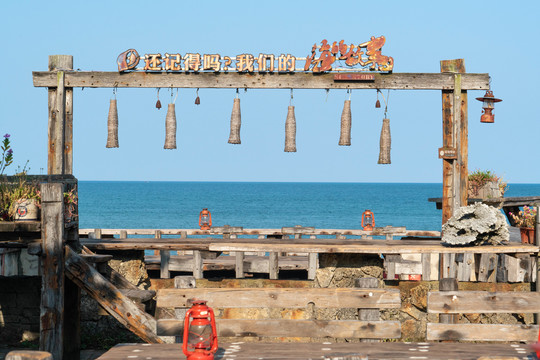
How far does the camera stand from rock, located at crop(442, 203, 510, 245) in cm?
1145

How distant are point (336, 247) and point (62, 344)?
437 cm

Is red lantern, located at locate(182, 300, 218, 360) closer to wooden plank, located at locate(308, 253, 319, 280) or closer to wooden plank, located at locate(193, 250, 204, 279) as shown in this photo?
wooden plank, located at locate(193, 250, 204, 279)

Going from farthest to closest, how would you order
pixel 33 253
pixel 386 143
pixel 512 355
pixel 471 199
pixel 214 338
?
pixel 471 199
pixel 386 143
pixel 33 253
pixel 512 355
pixel 214 338

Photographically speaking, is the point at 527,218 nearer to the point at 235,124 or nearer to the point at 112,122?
the point at 235,124

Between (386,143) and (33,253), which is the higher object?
(386,143)

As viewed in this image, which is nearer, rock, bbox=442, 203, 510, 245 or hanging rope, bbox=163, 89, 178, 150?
rock, bbox=442, 203, 510, 245

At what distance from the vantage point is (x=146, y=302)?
11664 mm

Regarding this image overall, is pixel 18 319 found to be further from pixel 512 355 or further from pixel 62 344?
pixel 512 355

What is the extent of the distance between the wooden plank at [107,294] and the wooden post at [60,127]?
18.0 feet

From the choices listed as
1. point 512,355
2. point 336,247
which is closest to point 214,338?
point 512,355

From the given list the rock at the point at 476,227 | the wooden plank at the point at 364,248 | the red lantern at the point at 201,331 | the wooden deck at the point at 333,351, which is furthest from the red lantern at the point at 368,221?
the red lantern at the point at 201,331

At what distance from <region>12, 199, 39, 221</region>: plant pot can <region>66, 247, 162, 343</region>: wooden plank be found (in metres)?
0.75

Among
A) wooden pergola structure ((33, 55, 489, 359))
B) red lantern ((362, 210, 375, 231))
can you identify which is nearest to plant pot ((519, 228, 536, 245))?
wooden pergola structure ((33, 55, 489, 359))

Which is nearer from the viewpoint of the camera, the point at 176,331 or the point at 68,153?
the point at 176,331
